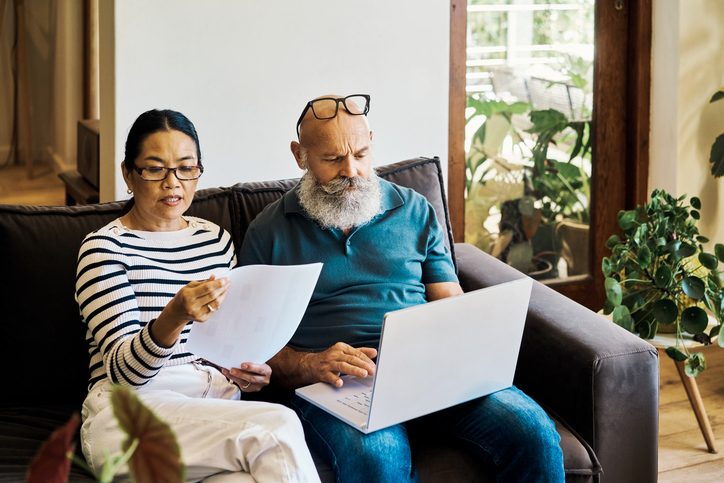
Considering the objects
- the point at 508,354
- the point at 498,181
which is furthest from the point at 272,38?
the point at 508,354

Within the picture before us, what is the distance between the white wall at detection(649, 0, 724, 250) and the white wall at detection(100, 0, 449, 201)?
39.2 inches

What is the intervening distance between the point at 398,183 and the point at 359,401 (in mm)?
727

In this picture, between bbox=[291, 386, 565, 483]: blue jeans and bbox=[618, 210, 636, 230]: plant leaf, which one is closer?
bbox=[291, 386, 565, 483]: blue jeans

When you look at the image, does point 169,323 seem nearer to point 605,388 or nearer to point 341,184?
point 341,184

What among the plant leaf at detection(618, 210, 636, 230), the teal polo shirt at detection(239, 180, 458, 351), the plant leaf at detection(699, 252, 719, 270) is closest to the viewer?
the teal polo shirt at detection(239, 180, 458, 351)

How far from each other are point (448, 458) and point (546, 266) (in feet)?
5.65

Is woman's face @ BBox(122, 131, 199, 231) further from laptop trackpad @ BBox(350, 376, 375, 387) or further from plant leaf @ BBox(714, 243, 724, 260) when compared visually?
plant leaf @ BBox(714, 243, 724, 260)

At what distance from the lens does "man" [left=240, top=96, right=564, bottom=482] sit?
1.40 metres

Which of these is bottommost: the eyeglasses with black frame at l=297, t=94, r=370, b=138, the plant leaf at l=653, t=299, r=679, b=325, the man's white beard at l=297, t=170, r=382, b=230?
the plant leaf at l=653, t=299, r=679, b=325

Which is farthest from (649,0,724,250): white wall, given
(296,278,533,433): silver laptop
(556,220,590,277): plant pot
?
(296,278,533,433): silver laptop

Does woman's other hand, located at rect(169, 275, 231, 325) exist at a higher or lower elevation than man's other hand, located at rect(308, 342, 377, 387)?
higher

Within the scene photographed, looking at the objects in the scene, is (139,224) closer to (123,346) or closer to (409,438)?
(123,346)

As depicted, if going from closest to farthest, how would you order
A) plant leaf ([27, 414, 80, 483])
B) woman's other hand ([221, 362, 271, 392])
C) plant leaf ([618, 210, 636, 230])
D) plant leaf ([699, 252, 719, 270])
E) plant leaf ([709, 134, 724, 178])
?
plant leaf ([27, 414, 80, 483]), woman's other hand ([221, 362, 271, 392]), plant leaf ([699, 252, 719, 270]), plant leaf ([618, 210, 636, 230]), plant leaf ([709, 134, 724, 178])

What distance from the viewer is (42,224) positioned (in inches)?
62.8
